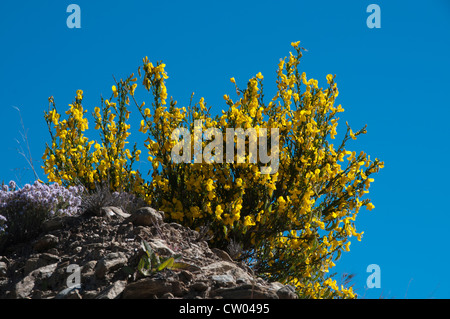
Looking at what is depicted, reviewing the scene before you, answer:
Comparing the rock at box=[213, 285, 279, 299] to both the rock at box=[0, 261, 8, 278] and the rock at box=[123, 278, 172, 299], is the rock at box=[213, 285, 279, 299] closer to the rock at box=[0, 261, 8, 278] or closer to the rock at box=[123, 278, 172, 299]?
the rock at box=[123, 278, 172, 299]

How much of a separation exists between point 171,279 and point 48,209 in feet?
7.43

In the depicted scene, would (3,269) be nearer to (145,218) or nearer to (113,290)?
(145,218)

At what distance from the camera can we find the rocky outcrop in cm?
343

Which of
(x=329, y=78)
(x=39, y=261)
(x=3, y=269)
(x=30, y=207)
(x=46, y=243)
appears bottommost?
(x=3, y=269)

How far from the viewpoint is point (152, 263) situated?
3.63 m

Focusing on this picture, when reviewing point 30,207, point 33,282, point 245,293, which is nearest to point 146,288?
point 245,293

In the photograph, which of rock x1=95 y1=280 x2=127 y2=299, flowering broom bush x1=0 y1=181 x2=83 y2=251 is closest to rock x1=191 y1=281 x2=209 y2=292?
rock x1=95 y1=280 x2=127 y2=299

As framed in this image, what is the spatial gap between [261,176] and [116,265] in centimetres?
203

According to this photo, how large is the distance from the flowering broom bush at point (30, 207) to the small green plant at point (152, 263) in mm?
1848

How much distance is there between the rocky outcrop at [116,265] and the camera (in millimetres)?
3434

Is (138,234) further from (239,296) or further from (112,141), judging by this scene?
(112,141)

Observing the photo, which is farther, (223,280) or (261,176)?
(261,176)

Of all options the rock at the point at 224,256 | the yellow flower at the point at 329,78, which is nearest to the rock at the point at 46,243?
A: the rock at the point at 224,256

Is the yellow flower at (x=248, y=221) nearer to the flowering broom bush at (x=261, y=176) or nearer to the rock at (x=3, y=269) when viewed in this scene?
the flowering broom bush at (x=261, y=176)
